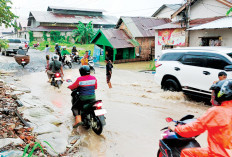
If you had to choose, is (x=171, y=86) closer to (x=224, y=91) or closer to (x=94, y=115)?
(x=94, y=115)

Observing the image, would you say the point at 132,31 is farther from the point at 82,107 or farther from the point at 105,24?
the point at 105,24

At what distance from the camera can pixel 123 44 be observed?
20.7m

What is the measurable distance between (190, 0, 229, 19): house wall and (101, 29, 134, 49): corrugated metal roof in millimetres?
7695

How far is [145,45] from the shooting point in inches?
892

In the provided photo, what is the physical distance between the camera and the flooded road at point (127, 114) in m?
4.74

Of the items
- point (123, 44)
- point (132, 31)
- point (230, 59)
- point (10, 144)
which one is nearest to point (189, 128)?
point (10, 144)

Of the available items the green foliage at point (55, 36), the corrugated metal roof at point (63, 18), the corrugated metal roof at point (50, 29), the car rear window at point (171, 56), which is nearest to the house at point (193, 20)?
the car rear window at point (171, 56)

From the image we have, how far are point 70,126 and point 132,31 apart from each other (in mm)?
17565

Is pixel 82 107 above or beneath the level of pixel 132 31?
beneath

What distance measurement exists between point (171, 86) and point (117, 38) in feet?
46.1

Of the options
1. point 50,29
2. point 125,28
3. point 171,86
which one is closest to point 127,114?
point 171,86

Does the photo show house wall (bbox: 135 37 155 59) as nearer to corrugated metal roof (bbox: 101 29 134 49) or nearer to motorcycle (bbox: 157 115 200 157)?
corrugated metal roof (bbox: 101 29 134 49)

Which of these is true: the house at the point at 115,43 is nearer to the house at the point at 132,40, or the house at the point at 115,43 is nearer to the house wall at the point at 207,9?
the house at the point at 132,40

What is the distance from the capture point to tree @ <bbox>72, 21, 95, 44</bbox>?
121 feet
